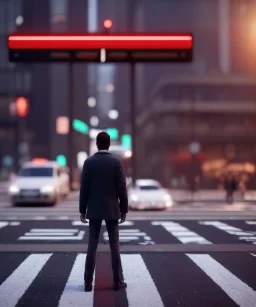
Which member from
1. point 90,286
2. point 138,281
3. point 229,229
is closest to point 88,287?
point 90,286

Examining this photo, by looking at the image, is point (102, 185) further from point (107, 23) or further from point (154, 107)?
point (154, 107)

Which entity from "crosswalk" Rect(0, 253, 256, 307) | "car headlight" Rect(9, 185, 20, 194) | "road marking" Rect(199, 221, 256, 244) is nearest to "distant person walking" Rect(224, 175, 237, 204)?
"car headlight" Rect(9, 185, 20, 194)

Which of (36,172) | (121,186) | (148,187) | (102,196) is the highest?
(121,186)

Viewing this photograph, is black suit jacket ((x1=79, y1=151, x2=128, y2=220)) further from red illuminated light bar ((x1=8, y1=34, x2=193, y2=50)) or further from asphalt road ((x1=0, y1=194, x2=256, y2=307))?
red illuminated light bar ((x1=8, y1=34, x2=193, y2=50))

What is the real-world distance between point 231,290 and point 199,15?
113 metres

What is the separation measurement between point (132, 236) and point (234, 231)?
2872 millimetres

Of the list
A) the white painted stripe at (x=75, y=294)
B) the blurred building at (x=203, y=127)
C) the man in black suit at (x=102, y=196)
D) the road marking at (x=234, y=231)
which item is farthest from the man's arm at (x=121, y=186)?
the blurred building at (x=203, y=127)

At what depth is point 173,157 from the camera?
74250mm

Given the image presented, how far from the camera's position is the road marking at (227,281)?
7082mm

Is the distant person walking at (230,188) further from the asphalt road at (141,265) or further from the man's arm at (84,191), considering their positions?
the man's arm at (84,191)

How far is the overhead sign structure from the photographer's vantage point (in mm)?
21109

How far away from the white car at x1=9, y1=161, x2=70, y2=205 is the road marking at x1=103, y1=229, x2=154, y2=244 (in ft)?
34.9

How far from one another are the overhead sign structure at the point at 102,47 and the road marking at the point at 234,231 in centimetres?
599

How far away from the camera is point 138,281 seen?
835 cm
